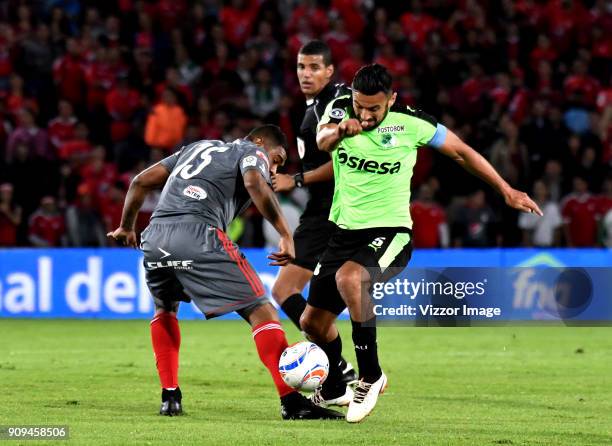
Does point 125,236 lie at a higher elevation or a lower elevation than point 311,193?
lower

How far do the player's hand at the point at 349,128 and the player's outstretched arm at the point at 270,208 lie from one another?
0.59 m

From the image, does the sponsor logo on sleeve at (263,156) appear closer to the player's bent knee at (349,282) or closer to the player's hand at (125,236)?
the player's bent knee at (349,282)

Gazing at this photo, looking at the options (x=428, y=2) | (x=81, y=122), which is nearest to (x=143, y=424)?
(x=81, y=122)

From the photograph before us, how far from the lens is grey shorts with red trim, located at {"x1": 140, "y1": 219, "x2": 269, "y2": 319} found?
7883mm

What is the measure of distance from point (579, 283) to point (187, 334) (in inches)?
194

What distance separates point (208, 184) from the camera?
8164 mm

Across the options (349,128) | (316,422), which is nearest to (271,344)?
(316,422)

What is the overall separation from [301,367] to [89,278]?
1039cm

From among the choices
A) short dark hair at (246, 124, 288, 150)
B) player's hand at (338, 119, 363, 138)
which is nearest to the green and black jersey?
player's hand at (338, 119, 363, 138)

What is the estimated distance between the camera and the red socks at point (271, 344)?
7891 millimetres

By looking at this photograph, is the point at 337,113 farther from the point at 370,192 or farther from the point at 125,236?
the point at 125,236

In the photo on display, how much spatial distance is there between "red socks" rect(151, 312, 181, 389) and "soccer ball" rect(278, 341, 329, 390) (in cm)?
86

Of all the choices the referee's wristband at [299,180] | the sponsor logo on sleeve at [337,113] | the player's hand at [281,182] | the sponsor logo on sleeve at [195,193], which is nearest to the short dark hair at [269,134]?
the player's hand at [281,182]

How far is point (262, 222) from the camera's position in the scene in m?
18.9
